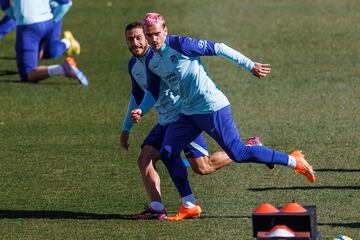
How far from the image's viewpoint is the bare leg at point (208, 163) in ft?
37.1

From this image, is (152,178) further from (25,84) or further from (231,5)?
(231,5)

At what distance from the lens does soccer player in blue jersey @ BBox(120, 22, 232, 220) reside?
431 inches

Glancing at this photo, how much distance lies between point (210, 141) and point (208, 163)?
10.3 ft

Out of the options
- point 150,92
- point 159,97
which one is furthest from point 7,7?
point 150,92

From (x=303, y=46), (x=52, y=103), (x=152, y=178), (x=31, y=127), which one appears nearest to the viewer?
(x=152, y=178)

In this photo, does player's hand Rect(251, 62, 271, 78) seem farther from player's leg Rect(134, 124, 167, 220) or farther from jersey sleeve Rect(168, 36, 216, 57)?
player's leg Rect(134, 124, 167, 220)

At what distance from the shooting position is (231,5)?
86.7 feet

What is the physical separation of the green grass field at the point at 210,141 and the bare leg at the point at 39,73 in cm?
17

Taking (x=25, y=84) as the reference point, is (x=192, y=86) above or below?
above

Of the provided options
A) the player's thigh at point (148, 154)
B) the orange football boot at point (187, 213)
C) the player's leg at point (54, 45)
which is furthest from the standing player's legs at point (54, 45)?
the orange football boot at point (187, 213)

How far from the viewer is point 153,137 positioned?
11156 millimetres

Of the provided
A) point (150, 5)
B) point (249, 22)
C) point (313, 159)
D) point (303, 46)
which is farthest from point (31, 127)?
point (150, 5)

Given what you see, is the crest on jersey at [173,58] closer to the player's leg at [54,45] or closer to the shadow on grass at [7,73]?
the player's leg at [54,45]

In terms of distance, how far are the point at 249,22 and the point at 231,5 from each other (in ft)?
8.80
